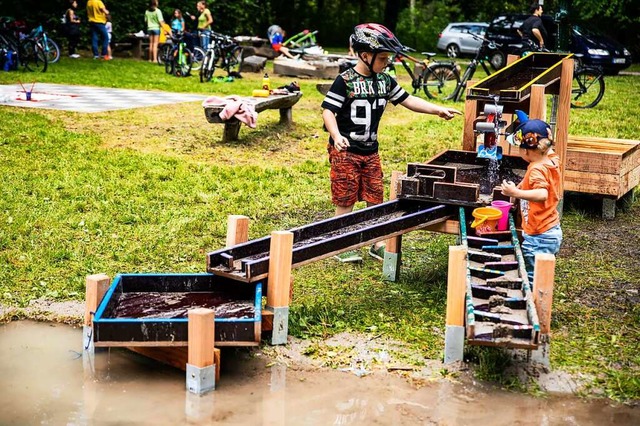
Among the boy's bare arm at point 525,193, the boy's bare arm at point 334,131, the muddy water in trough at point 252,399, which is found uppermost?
the boy's bare arm at point 334,131

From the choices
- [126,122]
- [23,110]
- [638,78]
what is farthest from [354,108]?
[638,78]

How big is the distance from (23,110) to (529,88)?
871 centimetres

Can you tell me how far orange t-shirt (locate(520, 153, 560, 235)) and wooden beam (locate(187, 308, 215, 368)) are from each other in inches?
84.2

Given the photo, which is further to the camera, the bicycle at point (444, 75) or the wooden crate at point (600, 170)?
the bicycle at point (444, 75)

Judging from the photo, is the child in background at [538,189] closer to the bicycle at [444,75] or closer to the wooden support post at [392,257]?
the wooden support post at [392,257]

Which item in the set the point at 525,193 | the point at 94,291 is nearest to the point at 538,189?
the point at 525,193

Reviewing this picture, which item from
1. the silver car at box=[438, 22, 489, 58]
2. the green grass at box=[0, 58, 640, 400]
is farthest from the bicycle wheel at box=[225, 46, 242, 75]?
the silver car at box=[438, 22, 489, 58]

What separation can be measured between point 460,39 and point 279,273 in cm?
2893

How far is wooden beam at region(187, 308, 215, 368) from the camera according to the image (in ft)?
14.8

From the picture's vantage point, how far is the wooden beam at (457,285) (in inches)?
190

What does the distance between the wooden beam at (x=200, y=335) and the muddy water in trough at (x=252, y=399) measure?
0.21m

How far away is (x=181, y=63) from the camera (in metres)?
20.0

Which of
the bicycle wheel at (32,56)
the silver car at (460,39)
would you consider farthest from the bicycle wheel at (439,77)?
the silver car at (460,39)

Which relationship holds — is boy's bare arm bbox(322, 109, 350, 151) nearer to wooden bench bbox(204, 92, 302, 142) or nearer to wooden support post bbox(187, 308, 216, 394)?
wooden support post bbox(187, 308, 216, 394)
